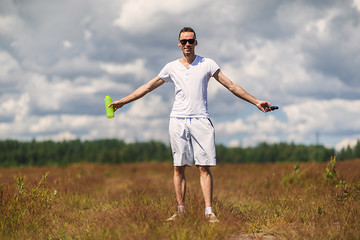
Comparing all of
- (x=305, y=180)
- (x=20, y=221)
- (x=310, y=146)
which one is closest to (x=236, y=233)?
(x=20, y=221)

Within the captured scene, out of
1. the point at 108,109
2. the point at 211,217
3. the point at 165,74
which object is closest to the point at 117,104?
the point at 108,109

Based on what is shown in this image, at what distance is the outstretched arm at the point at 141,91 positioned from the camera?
213 inches

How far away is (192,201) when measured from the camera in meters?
5.53

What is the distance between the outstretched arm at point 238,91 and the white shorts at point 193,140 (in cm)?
60

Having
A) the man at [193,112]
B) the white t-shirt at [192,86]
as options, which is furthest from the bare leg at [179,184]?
the white t-shirt at [192,86]

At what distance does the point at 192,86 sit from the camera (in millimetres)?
4996

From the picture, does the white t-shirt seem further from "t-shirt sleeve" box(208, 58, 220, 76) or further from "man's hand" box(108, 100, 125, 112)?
"man's hand" box(108, 100, 125, 112)

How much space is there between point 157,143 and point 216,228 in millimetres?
59928

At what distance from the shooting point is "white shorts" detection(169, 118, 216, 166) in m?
4.96

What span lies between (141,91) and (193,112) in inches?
38.5

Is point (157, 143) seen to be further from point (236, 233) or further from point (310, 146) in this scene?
point (236, 233)

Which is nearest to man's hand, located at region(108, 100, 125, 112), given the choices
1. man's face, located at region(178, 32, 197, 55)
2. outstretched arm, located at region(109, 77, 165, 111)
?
outstretched arm, located at region(109, 77, 165, 111)

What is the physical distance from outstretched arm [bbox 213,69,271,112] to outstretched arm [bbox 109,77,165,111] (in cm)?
86

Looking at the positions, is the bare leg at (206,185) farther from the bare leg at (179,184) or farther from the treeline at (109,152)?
the treeline at (109,152)
